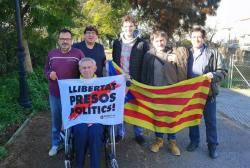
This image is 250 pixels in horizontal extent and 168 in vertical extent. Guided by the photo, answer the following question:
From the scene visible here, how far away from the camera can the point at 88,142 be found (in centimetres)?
531

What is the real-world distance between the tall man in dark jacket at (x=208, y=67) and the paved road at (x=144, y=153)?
1.13ft

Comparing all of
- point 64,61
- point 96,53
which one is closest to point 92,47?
point 96,53

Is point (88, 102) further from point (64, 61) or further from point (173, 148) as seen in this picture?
point (173, 148)

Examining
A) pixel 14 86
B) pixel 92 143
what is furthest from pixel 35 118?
pixel 92 143

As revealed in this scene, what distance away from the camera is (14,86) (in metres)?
10.2

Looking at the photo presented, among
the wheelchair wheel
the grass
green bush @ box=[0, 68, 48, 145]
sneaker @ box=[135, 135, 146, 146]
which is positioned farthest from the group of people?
green bush @ box=[0, 68, 48, 145]

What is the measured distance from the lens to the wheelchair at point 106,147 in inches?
210

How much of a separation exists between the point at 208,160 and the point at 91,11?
25200 millimetres

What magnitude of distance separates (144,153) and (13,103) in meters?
3.93

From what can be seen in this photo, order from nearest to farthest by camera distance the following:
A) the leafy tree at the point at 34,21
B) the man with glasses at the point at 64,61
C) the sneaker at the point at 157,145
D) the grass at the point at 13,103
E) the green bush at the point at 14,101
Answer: the man with glasses at the point at 64,61
the sneaker at the point at 157,145
the grass at the point at 13,103
the green bush at the point at 14,101
the leafy tree at the point at 34,21

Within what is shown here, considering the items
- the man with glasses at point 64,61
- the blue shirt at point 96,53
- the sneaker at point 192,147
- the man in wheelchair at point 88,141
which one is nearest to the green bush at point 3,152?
the man with glasses at point 64,61

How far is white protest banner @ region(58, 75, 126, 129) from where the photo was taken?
17.9 feet

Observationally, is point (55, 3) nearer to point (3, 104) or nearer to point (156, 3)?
point (3, 104)

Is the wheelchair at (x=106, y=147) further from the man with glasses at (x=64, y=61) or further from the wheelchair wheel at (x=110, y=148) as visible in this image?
the man with glasses at (x=64, y=61)
